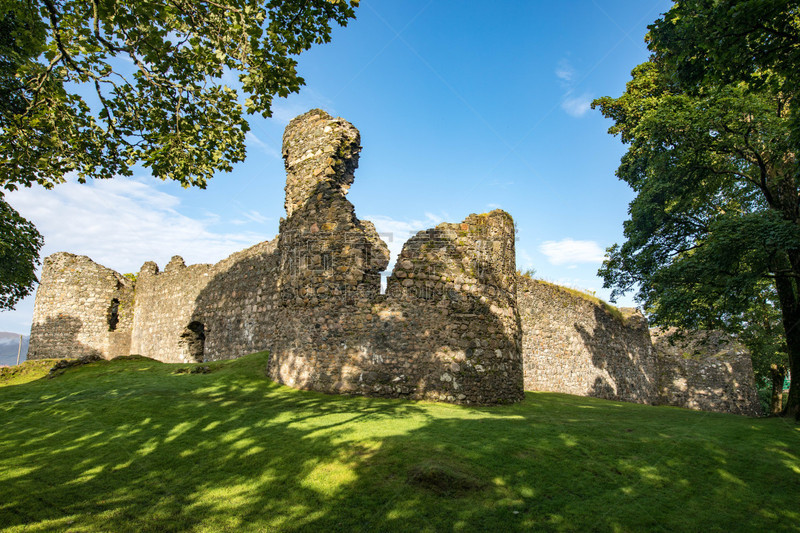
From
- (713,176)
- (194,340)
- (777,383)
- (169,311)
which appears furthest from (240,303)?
(777,383)

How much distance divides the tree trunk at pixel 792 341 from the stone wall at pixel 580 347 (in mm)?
9814

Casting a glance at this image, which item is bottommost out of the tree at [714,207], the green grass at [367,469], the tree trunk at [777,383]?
the tree trunk at [777,383]

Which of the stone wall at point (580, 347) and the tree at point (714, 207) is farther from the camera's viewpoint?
the stone wall at point (580, 347)

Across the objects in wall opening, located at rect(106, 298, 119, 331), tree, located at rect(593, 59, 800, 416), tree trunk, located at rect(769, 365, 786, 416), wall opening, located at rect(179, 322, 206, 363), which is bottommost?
tree trunk, located at rect(769, 365, 786, 416)

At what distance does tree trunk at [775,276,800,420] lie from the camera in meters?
10.1

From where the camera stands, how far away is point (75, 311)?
79.2 ft

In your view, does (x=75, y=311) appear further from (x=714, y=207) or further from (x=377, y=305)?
(x=714, y=207)

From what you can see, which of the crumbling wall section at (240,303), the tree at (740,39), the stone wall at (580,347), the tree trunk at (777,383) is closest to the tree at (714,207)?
the tree at (740,39)

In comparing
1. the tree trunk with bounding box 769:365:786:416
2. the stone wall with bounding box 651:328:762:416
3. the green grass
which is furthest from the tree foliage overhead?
the tree trunk with bounding box 769:365:786:416

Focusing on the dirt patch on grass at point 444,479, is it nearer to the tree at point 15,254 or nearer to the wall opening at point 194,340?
the tree at point 15,254

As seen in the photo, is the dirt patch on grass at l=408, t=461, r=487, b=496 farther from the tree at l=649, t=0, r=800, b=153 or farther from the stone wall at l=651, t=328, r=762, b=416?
the stone wall at l=651, t=328, r=762, b=416

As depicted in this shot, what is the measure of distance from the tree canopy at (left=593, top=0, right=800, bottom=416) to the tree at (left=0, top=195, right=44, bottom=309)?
60.6 ft

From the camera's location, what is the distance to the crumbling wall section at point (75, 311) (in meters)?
23.8

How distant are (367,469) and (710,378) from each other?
89.3 ft
